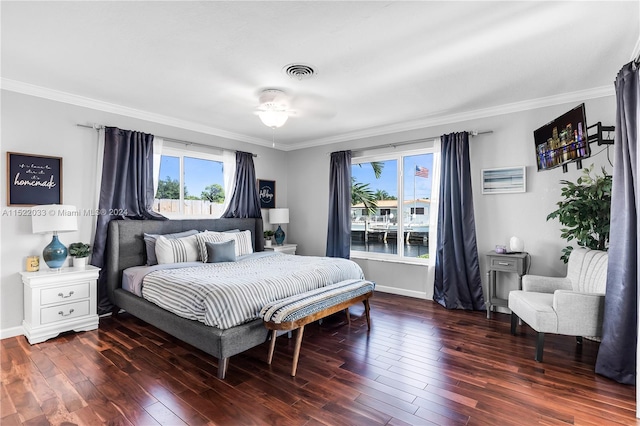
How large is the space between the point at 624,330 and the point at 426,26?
2.69m

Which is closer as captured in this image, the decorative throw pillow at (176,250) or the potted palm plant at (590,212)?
the potted palm plant at (590,212)

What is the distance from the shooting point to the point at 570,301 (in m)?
Answer: 2.81

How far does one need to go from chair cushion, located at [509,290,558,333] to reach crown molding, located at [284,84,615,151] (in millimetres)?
2254

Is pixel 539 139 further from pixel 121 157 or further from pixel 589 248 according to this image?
pixel 121 157

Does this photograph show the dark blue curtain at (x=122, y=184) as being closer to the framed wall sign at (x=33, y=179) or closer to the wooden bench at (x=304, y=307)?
the framed wall sign at (x=33, y=179)

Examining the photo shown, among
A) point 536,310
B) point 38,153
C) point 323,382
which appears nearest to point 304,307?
point 323,382

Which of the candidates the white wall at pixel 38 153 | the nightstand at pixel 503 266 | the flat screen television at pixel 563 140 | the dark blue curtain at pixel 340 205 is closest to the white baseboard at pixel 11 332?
the white wall at pixel 38 153

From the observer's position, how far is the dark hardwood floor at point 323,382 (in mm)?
2109

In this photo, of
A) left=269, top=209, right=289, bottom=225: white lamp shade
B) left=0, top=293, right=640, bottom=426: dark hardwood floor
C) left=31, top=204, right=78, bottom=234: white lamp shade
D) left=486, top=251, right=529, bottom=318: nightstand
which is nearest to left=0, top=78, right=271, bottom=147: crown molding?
left=31, top=204, right=78, bottom=234: white lamp shade

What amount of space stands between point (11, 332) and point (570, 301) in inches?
212

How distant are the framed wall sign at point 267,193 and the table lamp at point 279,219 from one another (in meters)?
0.30

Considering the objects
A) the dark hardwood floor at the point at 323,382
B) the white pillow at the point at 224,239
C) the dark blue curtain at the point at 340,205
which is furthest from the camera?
the dark blue curtain at the point at 340,205

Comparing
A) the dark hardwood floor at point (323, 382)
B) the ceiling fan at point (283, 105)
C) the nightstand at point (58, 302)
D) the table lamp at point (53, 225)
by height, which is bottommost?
the dark hardwood floor at point (323, 382)

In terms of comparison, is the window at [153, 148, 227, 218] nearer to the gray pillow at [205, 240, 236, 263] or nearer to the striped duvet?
the gray pillow at [205, 240, 236, 263]
